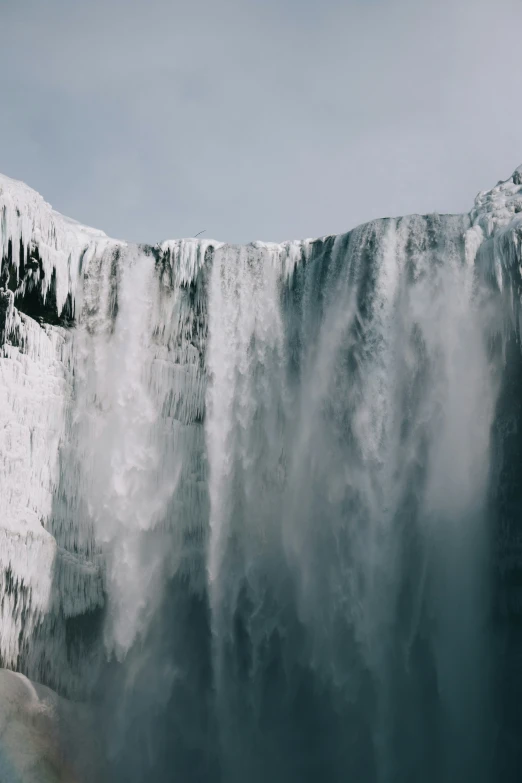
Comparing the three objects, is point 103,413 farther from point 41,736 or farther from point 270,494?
point 41,736

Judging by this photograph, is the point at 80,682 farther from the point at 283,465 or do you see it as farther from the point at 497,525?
the point at 497,525

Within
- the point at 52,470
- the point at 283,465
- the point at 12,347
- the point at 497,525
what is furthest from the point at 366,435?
the point at 12,347

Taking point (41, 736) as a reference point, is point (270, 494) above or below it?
above

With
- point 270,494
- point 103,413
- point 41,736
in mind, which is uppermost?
point 103,413

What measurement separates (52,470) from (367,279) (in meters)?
5.59

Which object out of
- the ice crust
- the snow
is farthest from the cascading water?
the snow

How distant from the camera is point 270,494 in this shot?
11.4 meters

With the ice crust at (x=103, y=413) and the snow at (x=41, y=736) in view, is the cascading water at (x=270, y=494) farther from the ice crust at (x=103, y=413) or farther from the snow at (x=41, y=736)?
the snow at (x=41, y=736)

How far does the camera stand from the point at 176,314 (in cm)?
1188

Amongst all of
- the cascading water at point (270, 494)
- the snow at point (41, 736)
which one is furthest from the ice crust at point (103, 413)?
the snow at point (41, 736)

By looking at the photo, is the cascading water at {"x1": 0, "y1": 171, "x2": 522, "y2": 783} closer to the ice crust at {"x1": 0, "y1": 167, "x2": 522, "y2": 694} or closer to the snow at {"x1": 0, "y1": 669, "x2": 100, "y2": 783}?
the ice crust at {"x1": 0, "y1": 167, "x2": 522, "y2": 694}

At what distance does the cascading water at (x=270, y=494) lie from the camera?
10.2 m

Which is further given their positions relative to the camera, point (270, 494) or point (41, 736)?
point (270, 494)

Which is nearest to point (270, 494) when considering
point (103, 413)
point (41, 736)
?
point (103, 413)
